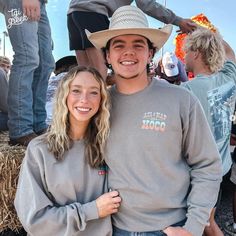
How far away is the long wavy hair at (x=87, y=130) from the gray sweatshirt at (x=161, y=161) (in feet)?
0.18

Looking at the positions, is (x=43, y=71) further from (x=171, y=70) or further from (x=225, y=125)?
(x=171, y=70)

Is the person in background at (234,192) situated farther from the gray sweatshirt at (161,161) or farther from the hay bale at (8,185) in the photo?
the hay bale at (8,185)

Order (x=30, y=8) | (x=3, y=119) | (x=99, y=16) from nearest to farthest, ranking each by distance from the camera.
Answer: (x=30, y=8)
(x=99, y=16)
(x=3, y=119)

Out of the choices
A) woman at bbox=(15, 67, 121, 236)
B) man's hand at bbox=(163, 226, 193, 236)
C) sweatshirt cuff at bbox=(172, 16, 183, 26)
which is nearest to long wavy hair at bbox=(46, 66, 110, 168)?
woman at bbox=(15, 67, 121, 236)

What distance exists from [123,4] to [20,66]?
1.01 metres

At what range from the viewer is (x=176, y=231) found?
1.83 m

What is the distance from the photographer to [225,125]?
271 centimetres

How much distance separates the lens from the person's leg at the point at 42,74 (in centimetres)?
298

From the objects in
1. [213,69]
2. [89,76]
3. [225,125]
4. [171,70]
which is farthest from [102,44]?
[171,70]

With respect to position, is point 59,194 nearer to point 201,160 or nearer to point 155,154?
point 155,154

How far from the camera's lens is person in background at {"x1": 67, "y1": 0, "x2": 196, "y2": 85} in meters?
2.71

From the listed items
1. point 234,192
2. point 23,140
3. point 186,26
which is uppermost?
point 186,26

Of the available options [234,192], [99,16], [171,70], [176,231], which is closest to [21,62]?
[99,16]

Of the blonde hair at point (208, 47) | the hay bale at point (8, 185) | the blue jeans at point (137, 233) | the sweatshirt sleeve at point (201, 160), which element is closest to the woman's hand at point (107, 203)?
the blue jeans at point (137, 233)
